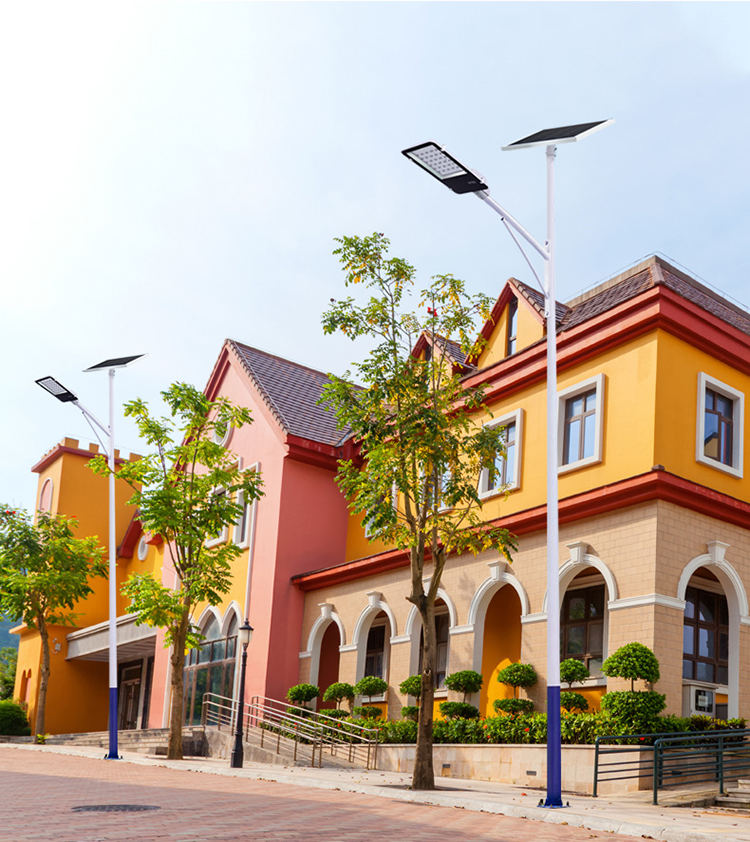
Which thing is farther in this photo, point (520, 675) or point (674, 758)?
point (520, 675)

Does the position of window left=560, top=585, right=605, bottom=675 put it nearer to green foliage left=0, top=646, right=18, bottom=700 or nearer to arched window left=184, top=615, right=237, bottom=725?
arched window left=184, top=615, right=237, bottom=725

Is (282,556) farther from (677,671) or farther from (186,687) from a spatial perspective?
(677,671)

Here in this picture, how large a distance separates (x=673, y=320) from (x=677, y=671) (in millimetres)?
6639

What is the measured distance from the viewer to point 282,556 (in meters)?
27.5

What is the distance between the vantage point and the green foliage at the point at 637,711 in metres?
16.2

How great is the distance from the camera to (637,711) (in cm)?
1622

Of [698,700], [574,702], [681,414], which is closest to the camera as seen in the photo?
[698,700]

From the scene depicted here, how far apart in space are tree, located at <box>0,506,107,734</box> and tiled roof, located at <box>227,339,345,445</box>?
33.1 feet

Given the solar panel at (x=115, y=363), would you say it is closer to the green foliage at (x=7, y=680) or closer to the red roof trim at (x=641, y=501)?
the red roof trim at (x=641, y=501)

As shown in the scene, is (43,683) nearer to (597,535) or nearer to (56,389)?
(56,389)

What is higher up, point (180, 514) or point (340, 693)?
point (180, 514)

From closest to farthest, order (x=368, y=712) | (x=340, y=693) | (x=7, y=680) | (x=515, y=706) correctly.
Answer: (x=515, y=706)
(x=368, y=712)
(x=340, y=693)
(x=7, y=680)

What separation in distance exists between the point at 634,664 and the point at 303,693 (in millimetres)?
11091

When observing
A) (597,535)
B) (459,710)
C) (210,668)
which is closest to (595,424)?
(597,535)
